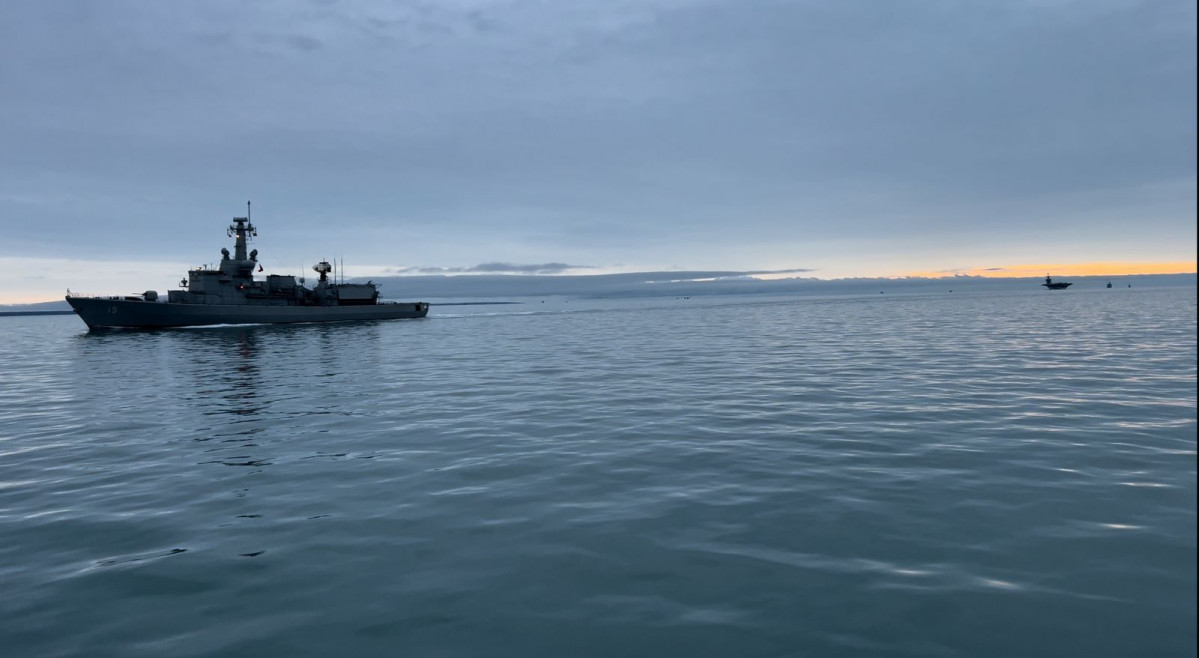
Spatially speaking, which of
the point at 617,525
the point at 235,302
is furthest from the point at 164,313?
the point at 617,525

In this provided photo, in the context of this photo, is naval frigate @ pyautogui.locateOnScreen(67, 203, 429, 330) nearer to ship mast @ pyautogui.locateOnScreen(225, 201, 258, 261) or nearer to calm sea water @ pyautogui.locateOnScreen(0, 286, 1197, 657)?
ship mast @ pyautogui.locateOnScreen(225, 201, 258, 261)

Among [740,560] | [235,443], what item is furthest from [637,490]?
[235,443]

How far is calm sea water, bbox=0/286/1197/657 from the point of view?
5219 mm

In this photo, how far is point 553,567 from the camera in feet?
21.3

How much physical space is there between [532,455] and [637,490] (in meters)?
2.93

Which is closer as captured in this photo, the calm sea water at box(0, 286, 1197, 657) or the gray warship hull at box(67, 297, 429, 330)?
the calm sea water at box(0, 286, 1197, 657)

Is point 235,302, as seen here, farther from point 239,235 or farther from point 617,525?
point 617,525

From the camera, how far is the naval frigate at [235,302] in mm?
Answer: 69188

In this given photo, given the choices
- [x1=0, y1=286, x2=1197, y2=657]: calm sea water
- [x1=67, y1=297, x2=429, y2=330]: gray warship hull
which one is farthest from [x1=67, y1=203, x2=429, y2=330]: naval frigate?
[x1=0, y1=286, x2=1197, y2=657]: calm sea water

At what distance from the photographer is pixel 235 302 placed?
74000 mm

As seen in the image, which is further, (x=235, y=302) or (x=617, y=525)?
(x=235, y=302)

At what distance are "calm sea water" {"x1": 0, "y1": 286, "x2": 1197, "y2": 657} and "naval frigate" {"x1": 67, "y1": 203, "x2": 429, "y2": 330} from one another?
6214cm

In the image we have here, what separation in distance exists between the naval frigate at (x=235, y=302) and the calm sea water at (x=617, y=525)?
62.1m

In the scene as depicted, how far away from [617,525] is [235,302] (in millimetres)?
80568
